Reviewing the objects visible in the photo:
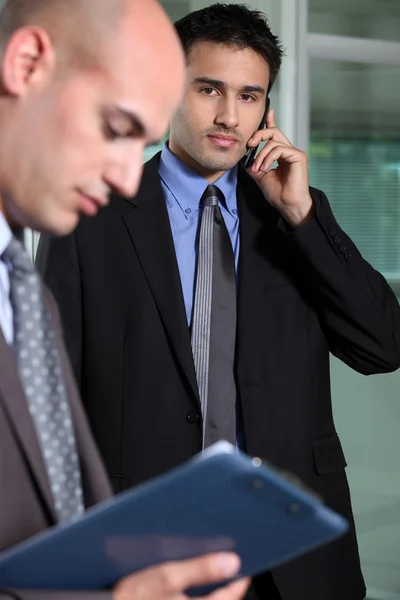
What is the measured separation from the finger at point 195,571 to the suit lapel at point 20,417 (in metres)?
0.19

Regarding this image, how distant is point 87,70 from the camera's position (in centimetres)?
116

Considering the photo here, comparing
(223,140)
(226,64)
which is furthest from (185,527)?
(226,64)

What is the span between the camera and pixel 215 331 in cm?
228

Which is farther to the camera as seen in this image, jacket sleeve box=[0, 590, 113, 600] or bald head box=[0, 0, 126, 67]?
bald head box=[0, 0, 126, 67]

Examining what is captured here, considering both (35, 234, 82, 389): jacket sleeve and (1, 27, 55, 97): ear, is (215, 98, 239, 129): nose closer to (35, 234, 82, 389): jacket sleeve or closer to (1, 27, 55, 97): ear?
(35, 234, 82, 389): jacket sleeve

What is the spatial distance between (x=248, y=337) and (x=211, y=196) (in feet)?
1.15

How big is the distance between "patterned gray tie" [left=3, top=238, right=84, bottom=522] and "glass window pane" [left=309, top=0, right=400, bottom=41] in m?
3.41

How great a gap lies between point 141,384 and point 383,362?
1.93 ft

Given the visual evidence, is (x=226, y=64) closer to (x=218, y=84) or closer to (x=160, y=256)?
(x=218, y=84)

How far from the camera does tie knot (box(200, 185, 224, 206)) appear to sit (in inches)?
94.4

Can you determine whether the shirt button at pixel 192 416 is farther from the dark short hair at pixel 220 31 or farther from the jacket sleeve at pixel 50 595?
the jacket sleeve at pixel 50 595

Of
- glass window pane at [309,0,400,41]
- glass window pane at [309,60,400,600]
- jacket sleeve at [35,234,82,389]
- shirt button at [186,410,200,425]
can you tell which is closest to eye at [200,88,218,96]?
jacket sleeve at [35,234,82,389]

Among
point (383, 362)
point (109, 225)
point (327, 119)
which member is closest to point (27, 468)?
point (109, 225)

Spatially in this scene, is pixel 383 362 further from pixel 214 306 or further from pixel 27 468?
pixel 27 468
